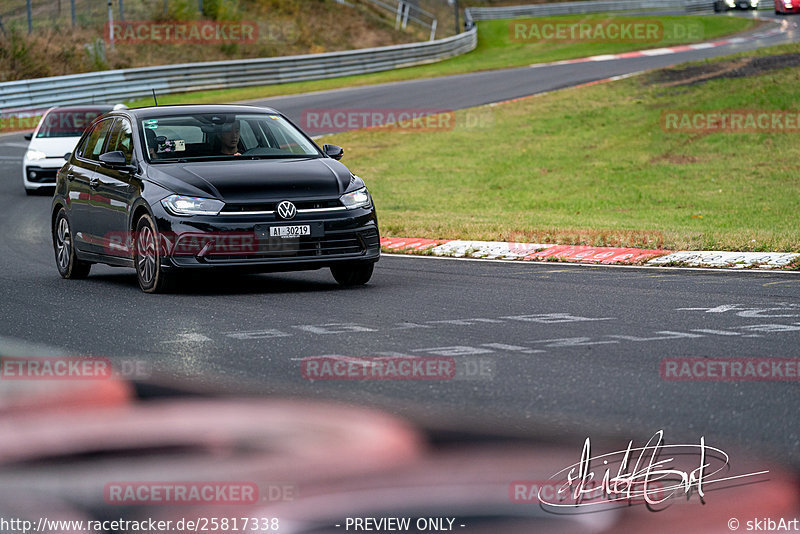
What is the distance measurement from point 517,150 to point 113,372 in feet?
68.6

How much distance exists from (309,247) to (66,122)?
47.6 ft

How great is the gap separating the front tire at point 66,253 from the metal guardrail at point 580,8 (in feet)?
196

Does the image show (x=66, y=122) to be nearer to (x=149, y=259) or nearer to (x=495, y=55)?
(x=149, y=259)

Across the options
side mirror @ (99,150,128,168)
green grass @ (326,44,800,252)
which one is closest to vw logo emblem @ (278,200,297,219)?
side mirror @ (99,150,128,168)

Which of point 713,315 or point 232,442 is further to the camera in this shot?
point 713,315

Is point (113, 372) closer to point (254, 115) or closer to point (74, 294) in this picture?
point (74, 294)

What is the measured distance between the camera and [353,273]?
11.0 m

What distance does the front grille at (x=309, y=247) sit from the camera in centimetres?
1015

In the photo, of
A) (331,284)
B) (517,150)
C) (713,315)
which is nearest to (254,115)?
(331,284)

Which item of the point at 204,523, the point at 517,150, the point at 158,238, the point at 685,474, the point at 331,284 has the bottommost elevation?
the point at 517,150

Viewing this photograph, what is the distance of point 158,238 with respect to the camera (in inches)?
402

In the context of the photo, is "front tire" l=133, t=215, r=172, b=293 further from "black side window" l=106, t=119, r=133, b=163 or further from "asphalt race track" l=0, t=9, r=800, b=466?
"black side window" l=106, t=119, r=133, b=163

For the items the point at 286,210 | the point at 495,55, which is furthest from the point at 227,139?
the point at 495,55

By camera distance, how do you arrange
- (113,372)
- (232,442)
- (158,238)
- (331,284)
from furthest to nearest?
(331,284), (158,238), (113,372), (232,442)
